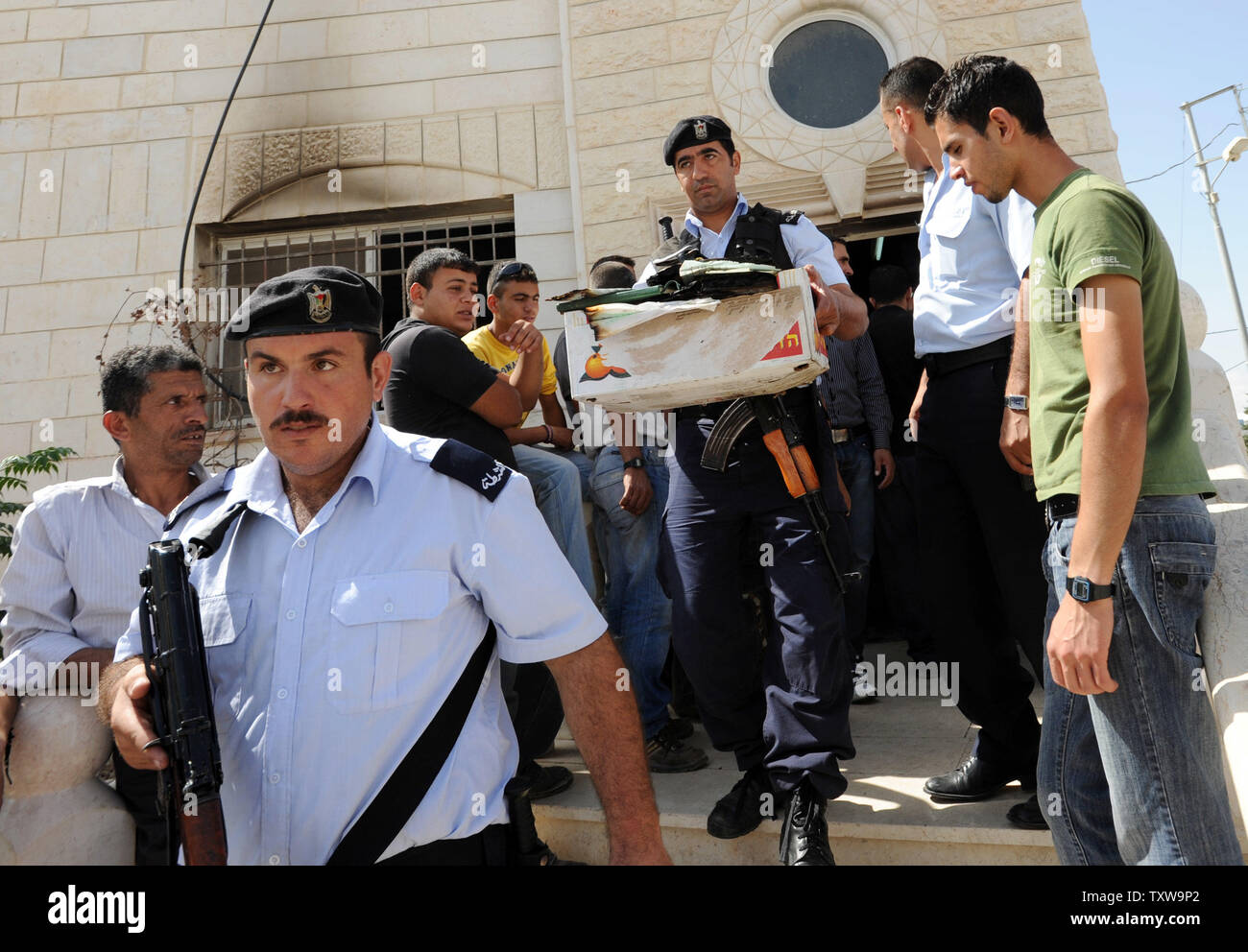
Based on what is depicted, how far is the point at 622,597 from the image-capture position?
3682mm

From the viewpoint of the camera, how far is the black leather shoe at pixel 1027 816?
2420mm

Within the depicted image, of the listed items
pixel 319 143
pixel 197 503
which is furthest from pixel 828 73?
pixel 197 503

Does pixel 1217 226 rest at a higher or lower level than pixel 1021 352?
higher

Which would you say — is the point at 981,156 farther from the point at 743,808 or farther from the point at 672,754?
the point at 672,754

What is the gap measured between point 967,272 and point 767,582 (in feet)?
3.61

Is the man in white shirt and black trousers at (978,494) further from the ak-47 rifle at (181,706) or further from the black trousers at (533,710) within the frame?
the ak-47 rifle at (181,706)

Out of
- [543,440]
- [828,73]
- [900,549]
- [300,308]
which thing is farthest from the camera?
[828,73]

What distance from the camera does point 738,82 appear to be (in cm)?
592

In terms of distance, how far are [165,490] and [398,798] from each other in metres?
1.88

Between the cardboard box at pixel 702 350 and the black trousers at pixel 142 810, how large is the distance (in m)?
1.73

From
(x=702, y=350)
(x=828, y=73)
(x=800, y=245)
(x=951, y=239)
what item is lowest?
(x=702, y=350)

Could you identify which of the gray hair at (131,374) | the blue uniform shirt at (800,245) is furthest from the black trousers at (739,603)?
the gray hair at (131,374)
